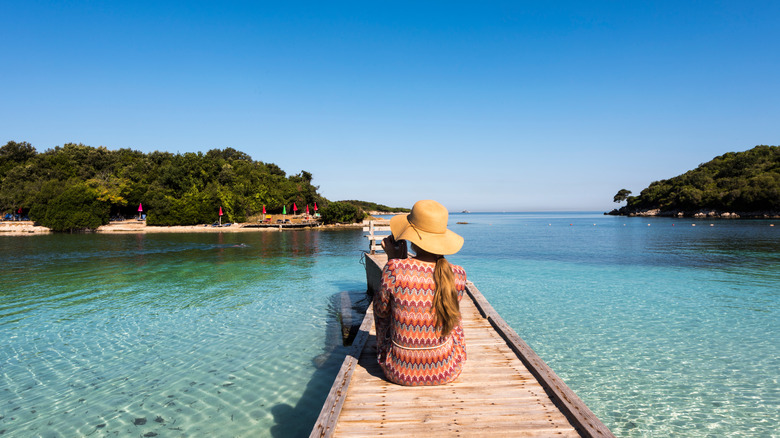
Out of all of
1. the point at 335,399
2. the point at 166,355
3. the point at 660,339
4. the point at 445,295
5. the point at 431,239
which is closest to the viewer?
the point at 445,295

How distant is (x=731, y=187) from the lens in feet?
311

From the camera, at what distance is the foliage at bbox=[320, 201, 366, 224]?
70.9 meters

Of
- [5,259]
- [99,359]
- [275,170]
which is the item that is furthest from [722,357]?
[275,170]

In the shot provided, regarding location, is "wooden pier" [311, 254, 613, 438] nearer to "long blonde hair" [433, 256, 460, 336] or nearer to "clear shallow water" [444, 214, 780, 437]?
"long blonde hair" [433, 256, 460, 336]

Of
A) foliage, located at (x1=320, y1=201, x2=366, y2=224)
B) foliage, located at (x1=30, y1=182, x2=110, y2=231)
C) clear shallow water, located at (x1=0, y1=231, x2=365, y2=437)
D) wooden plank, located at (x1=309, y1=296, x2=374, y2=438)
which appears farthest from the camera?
foliage, located at (x1=320, y1=201, x2=366, y2=224)

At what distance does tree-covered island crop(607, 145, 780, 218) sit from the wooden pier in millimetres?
111184

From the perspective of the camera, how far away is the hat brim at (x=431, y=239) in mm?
3445

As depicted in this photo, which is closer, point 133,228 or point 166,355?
point 166,355

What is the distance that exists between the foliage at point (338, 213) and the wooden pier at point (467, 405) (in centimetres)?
6689

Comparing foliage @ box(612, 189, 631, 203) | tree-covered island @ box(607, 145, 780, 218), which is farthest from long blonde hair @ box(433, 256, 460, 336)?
foliage @ box(612, 189, 631, 203)

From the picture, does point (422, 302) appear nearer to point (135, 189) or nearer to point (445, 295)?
point (445, 295)

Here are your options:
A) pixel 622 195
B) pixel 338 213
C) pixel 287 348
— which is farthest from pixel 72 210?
pixel 622 195

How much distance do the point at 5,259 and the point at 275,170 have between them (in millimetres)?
73084

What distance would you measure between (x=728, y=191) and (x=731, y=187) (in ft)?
5.84
